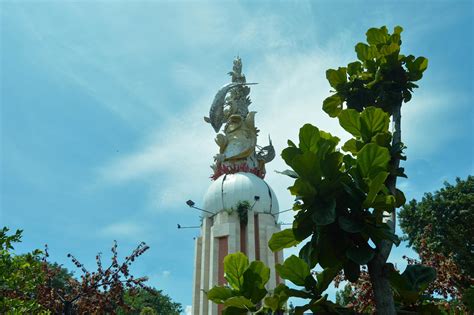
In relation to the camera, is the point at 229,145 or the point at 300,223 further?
the point at 229,145

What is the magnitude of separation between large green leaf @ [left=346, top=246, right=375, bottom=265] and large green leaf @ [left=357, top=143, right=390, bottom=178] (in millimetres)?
610

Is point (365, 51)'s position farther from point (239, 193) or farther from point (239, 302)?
point (239, 193)

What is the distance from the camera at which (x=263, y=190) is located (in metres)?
22.1

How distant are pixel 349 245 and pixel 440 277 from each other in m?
8.24

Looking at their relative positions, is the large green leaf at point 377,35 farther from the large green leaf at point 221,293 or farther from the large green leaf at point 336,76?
the large green leaf at point 221,293

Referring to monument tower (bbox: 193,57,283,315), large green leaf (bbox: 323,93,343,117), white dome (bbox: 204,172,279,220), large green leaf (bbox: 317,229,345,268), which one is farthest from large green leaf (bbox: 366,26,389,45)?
white dome (bbox: 204,172,279,220)

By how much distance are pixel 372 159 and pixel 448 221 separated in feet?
62.8

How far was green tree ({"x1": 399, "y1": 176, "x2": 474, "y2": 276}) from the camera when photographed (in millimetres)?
19016

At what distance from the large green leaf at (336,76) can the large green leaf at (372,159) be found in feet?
4.87

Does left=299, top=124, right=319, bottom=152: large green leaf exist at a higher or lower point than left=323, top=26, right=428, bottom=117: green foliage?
lower

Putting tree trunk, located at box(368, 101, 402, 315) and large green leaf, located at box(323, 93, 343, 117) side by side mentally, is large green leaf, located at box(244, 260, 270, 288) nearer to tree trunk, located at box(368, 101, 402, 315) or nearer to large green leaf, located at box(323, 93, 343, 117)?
tree trunk, located at box(368, 101, 402, 315)

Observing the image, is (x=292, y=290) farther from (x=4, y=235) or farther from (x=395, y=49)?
(x=4, y=235)

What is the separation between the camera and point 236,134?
979 inches

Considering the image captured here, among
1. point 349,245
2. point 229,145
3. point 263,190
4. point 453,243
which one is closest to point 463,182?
point 453,243
